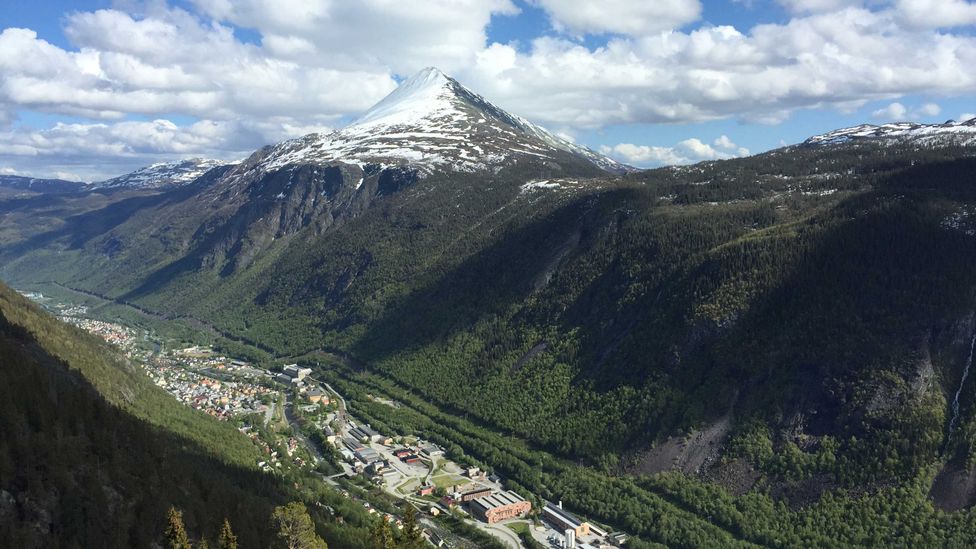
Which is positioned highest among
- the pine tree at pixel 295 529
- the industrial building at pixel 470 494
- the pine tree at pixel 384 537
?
the pine tree at pixel 384 537

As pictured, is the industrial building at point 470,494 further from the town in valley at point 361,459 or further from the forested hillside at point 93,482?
the forested hillside at point 93,482

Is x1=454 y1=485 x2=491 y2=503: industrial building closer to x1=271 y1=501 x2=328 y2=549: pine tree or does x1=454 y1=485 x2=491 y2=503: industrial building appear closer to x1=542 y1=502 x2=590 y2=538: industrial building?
x1=542 y1=502 x2=590 y2=538: industrial building

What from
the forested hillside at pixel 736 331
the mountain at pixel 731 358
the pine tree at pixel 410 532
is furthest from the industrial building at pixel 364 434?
the pine tree at pixel 410 532

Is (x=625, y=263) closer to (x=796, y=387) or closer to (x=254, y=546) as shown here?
(x=796, y=387)

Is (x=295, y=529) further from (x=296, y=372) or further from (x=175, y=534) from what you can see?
(x=296, y=372)

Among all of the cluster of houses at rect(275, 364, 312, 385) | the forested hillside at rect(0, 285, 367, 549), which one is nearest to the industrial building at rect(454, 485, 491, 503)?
the forested hillside at rect(0, 285, 367, 549)

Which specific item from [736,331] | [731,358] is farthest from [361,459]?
[736,331]
